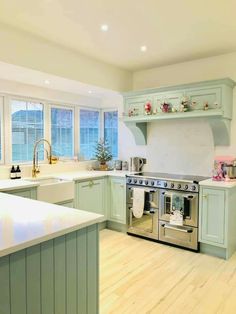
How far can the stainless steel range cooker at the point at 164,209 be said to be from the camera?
3.46 metres

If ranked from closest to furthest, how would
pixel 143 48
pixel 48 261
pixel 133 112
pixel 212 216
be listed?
pixel 48 261 < pixel 212 216 < pixel 143 48 < pixel 133 112

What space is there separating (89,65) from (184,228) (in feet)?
8.65

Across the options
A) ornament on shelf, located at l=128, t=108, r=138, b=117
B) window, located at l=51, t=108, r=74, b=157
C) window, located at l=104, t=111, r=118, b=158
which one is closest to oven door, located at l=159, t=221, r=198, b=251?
ornament on shelf, located at l=128, t=108, r=138, b=117

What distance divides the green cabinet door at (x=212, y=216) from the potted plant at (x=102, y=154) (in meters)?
2.05

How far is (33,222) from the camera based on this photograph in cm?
165

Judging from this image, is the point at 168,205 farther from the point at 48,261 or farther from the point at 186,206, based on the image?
the point at 48,261

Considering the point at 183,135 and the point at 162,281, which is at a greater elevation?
the point at 183,135

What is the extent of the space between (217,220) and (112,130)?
2706mm

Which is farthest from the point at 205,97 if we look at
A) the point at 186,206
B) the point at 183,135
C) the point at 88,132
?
the point at 88,132

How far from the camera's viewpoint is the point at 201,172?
3982mm

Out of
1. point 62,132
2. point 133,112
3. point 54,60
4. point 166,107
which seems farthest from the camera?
point 62,132

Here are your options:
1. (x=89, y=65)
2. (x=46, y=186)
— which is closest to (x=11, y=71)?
(x=89, y=65)

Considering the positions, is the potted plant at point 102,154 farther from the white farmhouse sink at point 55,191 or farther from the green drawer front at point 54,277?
the green drawer front at point 54,277

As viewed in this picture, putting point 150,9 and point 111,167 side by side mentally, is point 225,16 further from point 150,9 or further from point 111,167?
point 111,167
